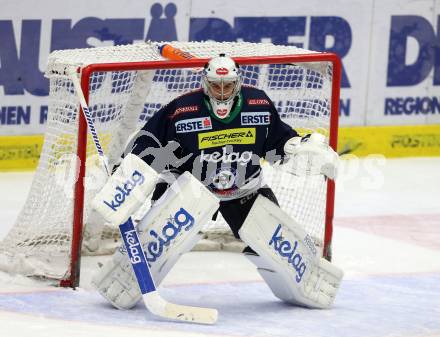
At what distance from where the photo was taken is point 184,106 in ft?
20.2

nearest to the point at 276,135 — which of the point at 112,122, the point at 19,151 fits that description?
the point at 112,122

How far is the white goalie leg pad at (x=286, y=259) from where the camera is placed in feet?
20.2

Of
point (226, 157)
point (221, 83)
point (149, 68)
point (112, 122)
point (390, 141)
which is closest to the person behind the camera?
point (221, 83)

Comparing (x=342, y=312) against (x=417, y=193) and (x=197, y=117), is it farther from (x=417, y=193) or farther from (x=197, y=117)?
(x=417, y=193)

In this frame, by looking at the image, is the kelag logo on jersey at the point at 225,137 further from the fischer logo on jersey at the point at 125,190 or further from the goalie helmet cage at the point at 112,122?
the goalie helmet cage at the point at 112,122

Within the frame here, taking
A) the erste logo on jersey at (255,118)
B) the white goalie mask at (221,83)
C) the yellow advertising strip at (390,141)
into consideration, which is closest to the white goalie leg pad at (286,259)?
the erste logo on jersey at (255,118)

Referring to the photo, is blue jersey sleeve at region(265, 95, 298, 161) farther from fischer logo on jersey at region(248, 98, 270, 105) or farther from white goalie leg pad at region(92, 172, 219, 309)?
white goalie leg pad at region(92, 172, 219, 309)

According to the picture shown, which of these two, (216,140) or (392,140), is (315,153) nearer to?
(216,140)

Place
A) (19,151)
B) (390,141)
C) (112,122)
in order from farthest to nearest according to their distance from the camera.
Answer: (390,141)
(19,151)
(112,122)

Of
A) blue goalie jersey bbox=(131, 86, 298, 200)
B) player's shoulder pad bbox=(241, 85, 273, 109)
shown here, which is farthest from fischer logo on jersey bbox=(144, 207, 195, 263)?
player's shoulder pad bbox=(241, 85, 273, 109)

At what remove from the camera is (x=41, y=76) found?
8.98m

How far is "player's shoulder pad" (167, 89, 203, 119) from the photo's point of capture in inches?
243

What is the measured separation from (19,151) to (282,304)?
312 centimetres

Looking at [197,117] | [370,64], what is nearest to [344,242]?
[197,117]
